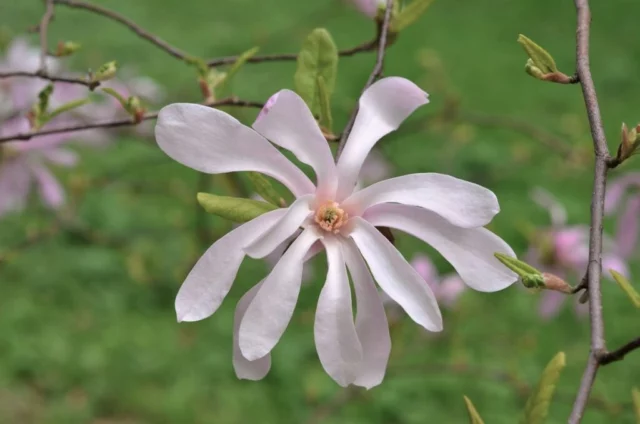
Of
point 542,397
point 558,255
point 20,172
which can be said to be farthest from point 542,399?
point 20,172

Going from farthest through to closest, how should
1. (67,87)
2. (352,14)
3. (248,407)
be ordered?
(352,14) < (248,407) < (67,87)

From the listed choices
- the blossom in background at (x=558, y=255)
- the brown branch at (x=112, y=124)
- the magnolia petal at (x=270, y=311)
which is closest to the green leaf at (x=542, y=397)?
the magnolia petal at (x=270, y=311)

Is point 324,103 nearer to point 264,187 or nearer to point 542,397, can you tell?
point 264,187

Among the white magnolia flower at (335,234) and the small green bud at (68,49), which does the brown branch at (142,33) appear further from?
the white magnolia flower at (335,234)

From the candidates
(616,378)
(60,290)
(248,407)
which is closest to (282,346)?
(248,407)

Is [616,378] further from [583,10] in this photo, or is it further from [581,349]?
[583,10]
